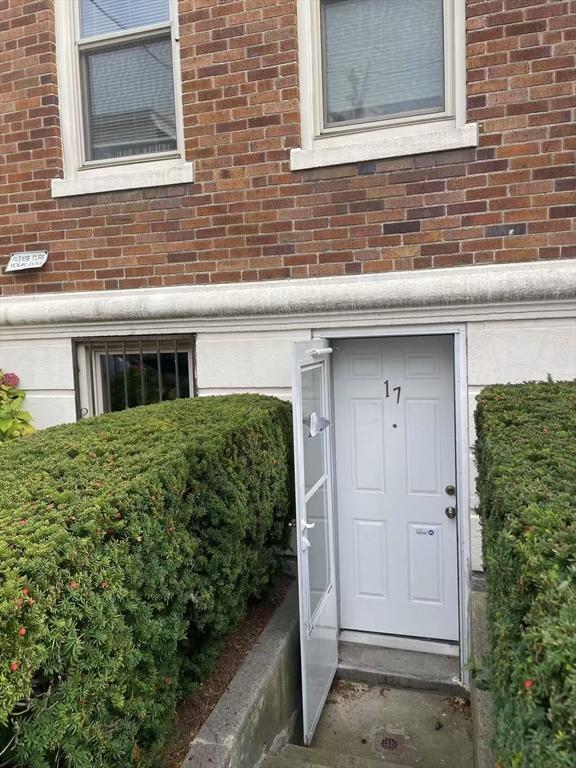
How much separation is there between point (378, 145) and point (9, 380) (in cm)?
354

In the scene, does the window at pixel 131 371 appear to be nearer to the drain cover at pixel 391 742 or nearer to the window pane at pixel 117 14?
the window pane at pixel 117 14

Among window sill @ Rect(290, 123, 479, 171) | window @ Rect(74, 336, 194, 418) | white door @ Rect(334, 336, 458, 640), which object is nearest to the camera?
window sill @ Rect(290, 123, 479, 171)

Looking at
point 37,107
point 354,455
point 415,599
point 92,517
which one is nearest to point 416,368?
point 354,455

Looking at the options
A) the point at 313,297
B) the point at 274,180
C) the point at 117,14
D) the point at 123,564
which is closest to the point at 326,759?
the point at 123,564

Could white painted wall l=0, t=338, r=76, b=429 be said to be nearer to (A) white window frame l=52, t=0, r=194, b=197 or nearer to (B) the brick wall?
(B) the brick wall

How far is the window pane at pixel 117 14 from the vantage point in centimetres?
478

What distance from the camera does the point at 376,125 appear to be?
14.2ft

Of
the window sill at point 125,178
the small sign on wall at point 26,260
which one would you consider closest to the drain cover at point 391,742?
the window sill at point 125,178

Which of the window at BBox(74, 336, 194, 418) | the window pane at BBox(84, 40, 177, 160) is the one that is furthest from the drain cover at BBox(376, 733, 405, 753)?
the window pane at BBox(84, 40, 177, 160)

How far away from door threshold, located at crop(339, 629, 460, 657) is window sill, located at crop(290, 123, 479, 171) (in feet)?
11.7

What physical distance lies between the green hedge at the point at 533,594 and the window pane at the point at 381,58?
2.85 m

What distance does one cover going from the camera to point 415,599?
4.58 m

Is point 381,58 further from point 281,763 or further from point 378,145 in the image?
point 281,763

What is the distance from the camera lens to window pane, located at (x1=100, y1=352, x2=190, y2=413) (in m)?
4.94
